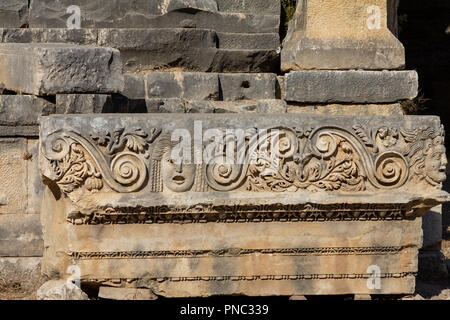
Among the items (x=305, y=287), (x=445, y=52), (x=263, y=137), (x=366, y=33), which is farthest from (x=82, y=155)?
(x=445, y=52)

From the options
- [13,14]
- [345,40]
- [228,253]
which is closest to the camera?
[228,253]

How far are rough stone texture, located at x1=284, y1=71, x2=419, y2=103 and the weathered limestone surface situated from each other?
1179 mm

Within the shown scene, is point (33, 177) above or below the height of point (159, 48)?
below

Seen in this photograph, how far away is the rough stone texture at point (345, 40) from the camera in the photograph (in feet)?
18.5

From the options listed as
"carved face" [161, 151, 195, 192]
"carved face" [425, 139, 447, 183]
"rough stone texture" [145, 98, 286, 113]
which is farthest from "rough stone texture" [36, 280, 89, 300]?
"carved face" [425, 139, 447, 183]

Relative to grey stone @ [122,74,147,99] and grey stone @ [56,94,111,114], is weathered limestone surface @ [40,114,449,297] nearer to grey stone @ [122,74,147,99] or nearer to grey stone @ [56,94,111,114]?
grey stone @ [56,94,111,114]

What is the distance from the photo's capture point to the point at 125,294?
453cm

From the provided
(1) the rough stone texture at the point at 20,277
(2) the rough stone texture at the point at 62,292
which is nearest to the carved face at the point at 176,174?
(2) the rough stone texture at the point at 62,292

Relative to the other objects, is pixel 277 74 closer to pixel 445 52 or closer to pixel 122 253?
pixel 122 253

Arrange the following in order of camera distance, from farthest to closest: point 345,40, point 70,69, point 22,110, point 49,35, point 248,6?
1. point 248,6
2. point 49,35
3. point 345,40
4. point 22,110
5. point 70,69

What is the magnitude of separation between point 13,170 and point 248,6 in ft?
7.49

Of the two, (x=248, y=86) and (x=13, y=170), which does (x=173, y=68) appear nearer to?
(x=248, y=86)

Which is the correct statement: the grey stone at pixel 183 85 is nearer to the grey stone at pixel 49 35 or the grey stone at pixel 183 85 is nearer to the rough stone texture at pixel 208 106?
the rough stone texture at pixel 208 106

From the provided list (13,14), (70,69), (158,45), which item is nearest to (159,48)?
(158,45)
